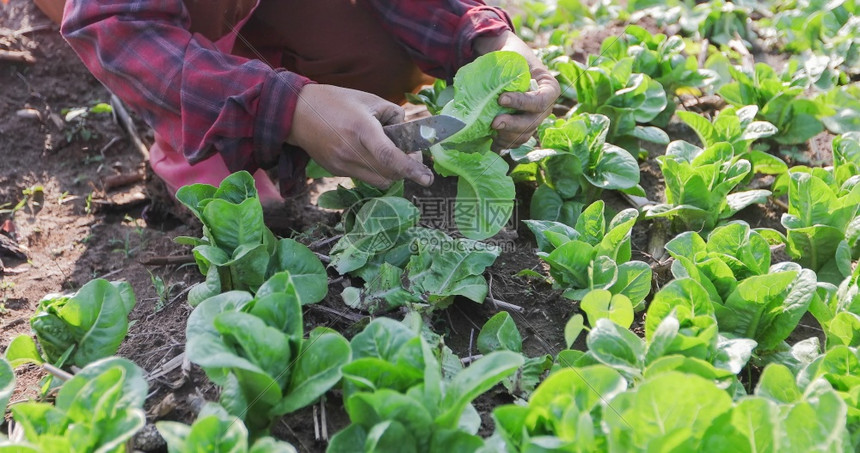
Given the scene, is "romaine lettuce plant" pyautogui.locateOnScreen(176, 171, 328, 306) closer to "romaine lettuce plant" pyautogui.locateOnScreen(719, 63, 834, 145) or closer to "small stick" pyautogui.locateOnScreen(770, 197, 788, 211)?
"small stick" pyautogui.locateOnScreen(770, 197, 788, 211)

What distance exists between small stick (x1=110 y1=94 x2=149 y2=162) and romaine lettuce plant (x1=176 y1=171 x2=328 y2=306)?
4.03 ft

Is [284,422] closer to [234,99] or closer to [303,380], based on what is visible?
[303,380]

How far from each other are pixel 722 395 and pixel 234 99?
53.7 inches

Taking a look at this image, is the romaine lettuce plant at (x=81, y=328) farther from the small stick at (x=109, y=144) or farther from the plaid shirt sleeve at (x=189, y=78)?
the small stick at (x=109, y=144)

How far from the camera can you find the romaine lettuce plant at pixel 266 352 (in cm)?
134

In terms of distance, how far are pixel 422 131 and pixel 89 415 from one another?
1.02 m

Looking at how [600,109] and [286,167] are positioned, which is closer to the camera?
[286,167]

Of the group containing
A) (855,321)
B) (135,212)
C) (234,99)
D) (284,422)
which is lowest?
(135,212)

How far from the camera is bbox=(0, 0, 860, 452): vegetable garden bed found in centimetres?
129

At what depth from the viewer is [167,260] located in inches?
86.3

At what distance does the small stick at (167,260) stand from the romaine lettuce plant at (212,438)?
99 cm

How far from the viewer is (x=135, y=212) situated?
2691 mm

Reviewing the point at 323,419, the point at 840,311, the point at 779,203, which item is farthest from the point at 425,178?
the point at 779,203

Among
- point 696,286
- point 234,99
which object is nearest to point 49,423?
point 234,99
